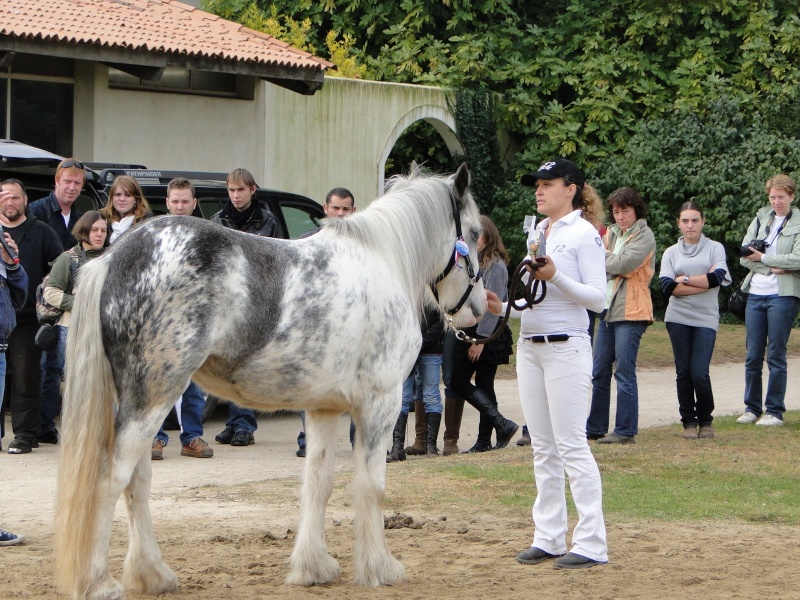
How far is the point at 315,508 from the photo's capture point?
6.08m

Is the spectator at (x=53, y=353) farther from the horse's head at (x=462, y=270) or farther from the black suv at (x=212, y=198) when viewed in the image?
the horse's head at (x=462, y=270)

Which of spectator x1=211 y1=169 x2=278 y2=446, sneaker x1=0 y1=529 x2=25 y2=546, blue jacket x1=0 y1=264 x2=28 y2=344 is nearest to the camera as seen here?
sneaker x1=0 y1=529 x2=25 y2=546

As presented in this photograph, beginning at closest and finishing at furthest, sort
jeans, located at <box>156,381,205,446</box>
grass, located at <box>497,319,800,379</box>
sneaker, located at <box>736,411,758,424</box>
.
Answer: jeans, located at <box>156,381,205,446</box>, sneaker, located at <box>736,411,758,424</box>, grass, located at <box>497,319,800,379</box>

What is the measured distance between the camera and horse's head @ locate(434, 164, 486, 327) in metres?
6.52

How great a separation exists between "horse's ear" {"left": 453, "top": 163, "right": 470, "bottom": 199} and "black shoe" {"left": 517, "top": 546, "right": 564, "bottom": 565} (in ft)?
6.63

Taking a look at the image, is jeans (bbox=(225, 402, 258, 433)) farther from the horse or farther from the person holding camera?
the person holding camera

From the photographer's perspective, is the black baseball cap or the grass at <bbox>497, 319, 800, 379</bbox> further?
the grass at <bbox>497, 319, 800, 379</bbox>

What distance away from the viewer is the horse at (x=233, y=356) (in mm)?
5270

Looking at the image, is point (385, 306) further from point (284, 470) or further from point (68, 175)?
point (68, 175)

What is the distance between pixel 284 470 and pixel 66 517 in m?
3.99

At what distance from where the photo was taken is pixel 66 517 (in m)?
5.20

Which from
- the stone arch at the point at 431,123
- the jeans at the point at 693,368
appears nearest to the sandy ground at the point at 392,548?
the jeans at the point at 693,368

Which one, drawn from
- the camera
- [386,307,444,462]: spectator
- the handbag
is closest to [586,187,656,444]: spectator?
the camera

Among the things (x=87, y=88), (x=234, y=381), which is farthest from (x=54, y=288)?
(x=87, y=88)
